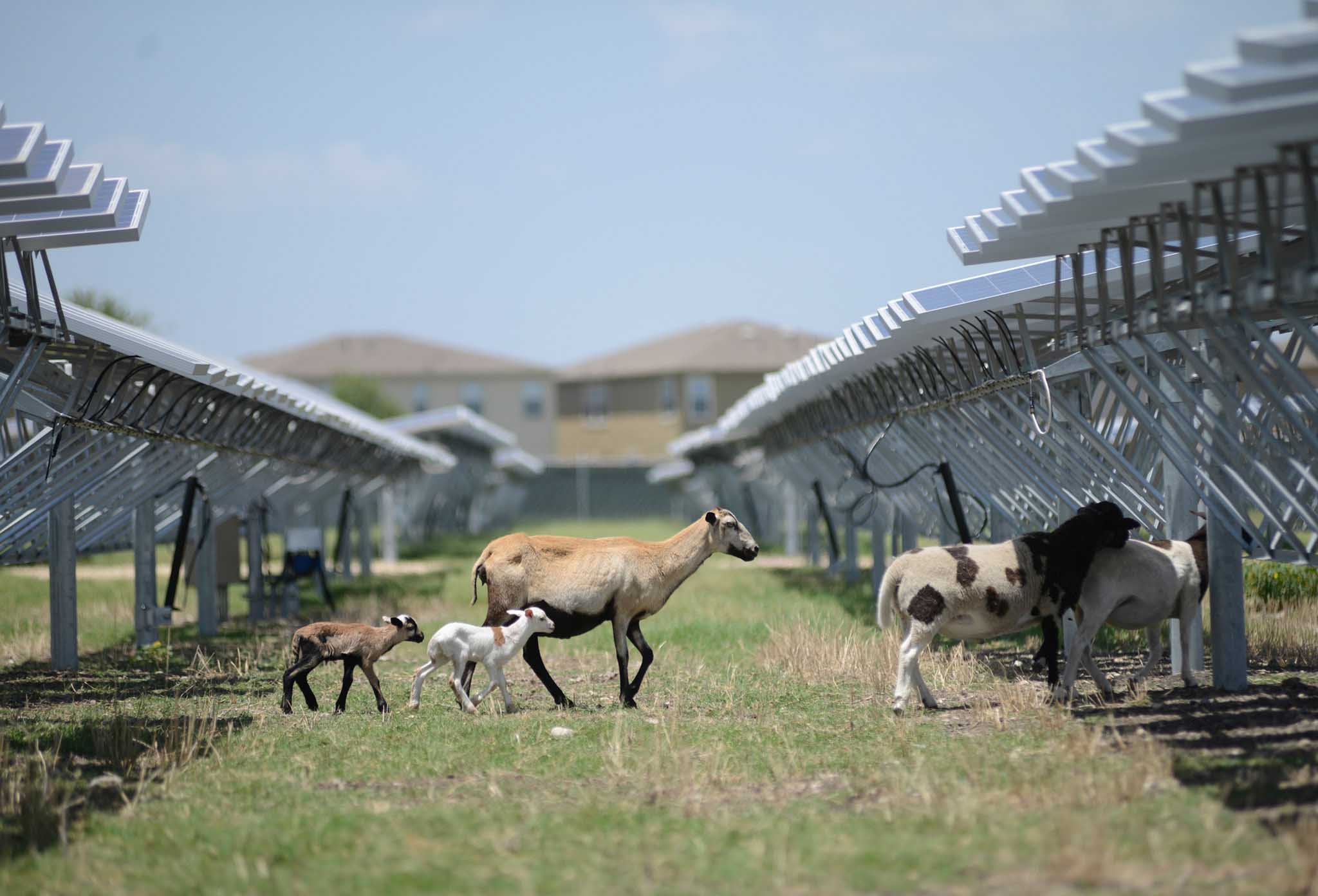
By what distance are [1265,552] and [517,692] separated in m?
5.40

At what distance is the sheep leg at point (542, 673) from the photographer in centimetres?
911

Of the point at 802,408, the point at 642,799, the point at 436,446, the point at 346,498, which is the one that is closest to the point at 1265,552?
the point at 642,799

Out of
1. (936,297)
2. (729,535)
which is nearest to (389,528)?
(936,297)

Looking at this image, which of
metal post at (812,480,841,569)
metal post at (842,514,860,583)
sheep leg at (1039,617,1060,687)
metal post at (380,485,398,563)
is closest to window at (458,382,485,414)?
metal post at (380,485,398,563)

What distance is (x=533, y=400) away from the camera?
6488 cm

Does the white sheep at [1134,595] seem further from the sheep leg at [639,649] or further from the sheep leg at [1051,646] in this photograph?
the sheep leg at [639,649]

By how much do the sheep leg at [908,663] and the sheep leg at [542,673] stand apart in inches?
88.2

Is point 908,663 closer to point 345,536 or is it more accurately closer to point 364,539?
point 345,536

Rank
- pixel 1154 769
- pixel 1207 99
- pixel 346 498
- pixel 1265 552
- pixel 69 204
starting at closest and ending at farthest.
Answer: pixel 1207 99
pixel 1154 769
pixel 69 204
pixel 1265 552
pixel 346 498

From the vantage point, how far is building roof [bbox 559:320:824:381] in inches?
2356

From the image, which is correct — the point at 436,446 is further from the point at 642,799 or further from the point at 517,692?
the point at 642,799

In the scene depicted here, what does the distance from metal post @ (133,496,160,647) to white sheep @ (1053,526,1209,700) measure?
9.57 metres

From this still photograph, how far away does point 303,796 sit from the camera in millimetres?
6430

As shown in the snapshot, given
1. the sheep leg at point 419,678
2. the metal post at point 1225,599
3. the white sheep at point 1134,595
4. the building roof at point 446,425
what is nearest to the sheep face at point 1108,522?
the white sheep at point 1134,595
